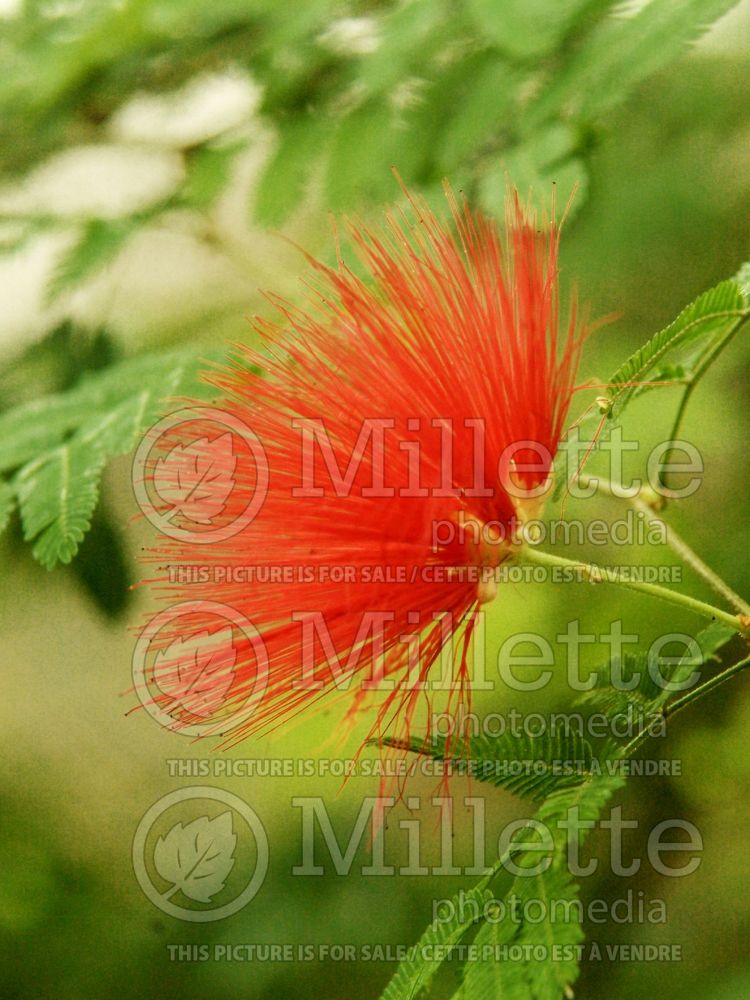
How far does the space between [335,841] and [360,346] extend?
1106 millimetres

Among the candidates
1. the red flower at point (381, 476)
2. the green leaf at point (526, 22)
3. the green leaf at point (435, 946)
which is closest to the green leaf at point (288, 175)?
the green leaf at point (526, 22)

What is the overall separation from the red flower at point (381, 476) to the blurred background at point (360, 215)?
0.36 meters

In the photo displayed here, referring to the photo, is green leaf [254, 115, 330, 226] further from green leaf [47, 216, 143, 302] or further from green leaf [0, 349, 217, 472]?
green leaf [0, 349, 217, 472]

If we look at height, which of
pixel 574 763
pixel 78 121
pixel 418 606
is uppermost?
pixel 78 121

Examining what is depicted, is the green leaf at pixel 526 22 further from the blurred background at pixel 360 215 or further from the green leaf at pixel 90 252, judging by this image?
the green leaf at pixel 90 252

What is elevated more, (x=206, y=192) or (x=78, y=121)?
(x=78, y=121)

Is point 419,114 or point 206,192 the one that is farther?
point 206,192

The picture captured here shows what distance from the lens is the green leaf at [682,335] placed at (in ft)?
2.16

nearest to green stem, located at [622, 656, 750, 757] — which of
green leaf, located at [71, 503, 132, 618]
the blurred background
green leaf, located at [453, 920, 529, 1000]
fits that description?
green leaf, located at [453, 920, 529, 1000]

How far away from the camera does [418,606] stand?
0.71 meters

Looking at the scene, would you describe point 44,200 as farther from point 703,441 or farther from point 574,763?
point 574,763

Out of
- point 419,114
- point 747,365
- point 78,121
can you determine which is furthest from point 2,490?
point 747,365

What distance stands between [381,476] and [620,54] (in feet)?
1.91

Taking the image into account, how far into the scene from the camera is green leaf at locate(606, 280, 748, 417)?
659 millimetres
